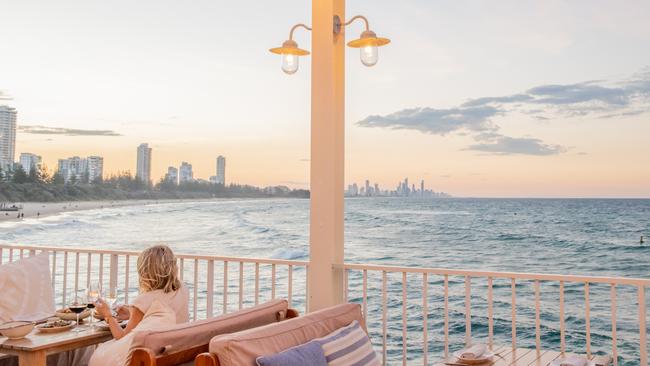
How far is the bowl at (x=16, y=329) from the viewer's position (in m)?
2.89

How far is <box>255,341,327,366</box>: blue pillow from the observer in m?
2.23

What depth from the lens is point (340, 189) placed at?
386 cm

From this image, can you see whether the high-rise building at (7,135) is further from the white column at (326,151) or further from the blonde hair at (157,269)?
the blonde hair at (157,269)

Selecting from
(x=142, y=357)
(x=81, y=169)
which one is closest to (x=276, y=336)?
(x=142, y=357)

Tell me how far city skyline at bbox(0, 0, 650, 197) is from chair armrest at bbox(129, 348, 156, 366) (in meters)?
10.1

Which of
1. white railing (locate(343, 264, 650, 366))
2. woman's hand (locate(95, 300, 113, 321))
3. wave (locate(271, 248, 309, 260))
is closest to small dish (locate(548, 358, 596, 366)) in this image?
woman's hand (locate(95, 300, 113, 321))

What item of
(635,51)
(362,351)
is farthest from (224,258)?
(635,51)

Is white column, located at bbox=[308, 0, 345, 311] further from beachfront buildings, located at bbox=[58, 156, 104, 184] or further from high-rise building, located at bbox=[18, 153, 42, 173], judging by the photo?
high-rise building, located at bbox=[18, 153, 42, 173]

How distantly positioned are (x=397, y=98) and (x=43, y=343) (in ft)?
73.7

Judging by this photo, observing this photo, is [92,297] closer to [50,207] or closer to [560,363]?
[560,363]

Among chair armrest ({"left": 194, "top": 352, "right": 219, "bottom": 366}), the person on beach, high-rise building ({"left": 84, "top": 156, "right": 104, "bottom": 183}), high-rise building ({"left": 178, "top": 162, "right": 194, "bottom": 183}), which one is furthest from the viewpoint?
high-rise building ({"left": 178, "top": 162, "right": 194, "bottom": 183})

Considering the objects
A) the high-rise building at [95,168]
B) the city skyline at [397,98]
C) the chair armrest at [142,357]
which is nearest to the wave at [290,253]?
the city skyline at [397,98]

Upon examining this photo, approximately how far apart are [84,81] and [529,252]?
21417mm

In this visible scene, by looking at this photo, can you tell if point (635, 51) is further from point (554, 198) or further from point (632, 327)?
point (632, 327)
